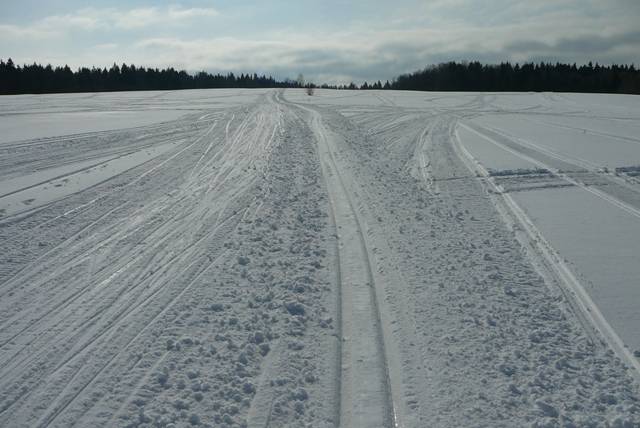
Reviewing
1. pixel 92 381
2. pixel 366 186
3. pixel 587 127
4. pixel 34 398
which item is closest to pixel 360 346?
pixel 92 381

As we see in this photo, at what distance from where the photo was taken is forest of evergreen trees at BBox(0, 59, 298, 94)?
245 ft

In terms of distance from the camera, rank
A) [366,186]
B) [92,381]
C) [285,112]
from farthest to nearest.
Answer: [285,112], [366,186], [92,381]

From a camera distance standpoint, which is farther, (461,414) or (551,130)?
(551,130)

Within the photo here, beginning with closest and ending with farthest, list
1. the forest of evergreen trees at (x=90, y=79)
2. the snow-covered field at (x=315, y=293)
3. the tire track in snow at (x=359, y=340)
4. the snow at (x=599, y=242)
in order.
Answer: the tire track in snow at (x=359, y=340)
the snow-covered field at (x=315, y=293)
the snow at (x=599, y=242)
the forest of evergreen trees at (x=90, y=79)

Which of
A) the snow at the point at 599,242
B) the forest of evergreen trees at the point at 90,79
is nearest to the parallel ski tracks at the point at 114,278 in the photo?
the snow at the point at 599,242

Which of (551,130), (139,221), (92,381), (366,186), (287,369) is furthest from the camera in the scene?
(551,130)

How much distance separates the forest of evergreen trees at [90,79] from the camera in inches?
2940

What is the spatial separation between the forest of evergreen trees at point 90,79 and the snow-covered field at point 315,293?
242 feet

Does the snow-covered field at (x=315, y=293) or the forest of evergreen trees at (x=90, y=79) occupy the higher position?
the forest of evergreen trees at (x=90, y=79)

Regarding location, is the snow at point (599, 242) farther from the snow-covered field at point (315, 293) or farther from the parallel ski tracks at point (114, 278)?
the parallel ski tracks at point (114, 278)

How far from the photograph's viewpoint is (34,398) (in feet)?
12.4

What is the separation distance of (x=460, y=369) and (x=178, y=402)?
2.30m

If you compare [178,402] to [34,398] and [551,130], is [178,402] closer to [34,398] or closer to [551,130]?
[34,398]

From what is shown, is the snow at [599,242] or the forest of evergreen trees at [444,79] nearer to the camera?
the snow at [599,242]
